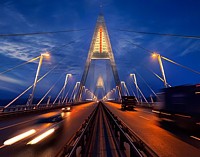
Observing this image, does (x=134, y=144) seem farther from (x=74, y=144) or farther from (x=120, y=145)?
(x=74, y=144)

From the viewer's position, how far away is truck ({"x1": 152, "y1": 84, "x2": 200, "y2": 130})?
10398 millimetres

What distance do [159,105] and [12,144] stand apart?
1276 centimetres

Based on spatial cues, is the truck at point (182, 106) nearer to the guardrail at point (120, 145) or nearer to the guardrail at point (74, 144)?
the guardrail at point (120, 145)

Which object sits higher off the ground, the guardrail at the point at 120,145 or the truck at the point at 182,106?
the truck at the point at 182,106

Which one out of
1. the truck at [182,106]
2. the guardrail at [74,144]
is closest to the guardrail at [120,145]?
the guardrail at [74,144]

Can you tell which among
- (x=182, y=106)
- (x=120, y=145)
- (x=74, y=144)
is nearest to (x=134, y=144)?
(x=120, y=145)

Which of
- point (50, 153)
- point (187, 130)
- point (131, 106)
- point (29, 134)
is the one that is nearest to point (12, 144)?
point (29, 134)

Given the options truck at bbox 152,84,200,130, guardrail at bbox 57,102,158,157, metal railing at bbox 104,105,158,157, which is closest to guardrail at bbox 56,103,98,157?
guardrail at bbox 57,102,158,157

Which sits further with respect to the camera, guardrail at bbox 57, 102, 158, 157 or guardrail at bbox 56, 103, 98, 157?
guardrail at bbox 57, 102, 158, 157

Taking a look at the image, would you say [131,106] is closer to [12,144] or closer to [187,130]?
[187,130]

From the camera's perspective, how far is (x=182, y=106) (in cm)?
1175

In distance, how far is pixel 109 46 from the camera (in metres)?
65.4

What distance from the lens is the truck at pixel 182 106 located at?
10.4 meters

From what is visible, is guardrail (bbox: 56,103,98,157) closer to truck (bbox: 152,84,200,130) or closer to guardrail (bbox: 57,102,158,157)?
guardrail (bbox: 57,102,158,157)
